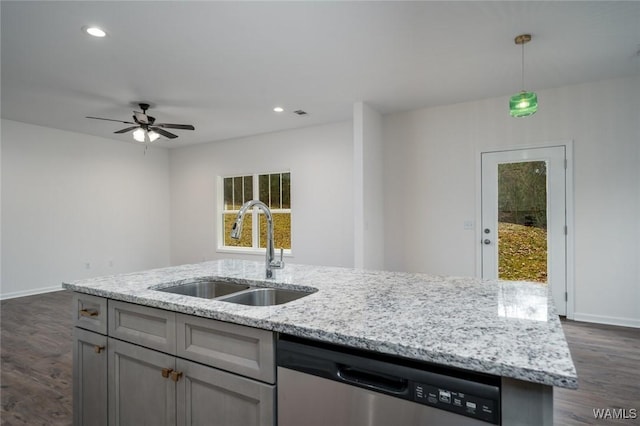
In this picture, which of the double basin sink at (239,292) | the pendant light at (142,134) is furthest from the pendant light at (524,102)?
the pendant light at (142,134)

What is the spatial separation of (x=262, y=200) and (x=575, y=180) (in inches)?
180

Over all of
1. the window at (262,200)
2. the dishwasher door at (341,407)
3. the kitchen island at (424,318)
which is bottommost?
the dishwasher door at (341,407)

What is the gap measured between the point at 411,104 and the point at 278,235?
3108 mm

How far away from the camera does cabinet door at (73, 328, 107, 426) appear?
155 cm

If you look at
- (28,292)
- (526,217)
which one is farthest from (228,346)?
(28,292)

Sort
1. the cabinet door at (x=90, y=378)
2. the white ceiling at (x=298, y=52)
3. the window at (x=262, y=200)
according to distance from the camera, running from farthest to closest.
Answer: the window at (x=262, y=200), the white ceiling at (x=298, y=52), the cabinet door at (x=90, y=378)

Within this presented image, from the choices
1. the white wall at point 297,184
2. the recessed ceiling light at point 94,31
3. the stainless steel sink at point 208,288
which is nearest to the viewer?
the stainless steel sink at point 208,288

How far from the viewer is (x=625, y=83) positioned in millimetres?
3617

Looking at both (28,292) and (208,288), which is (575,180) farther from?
(28,292)

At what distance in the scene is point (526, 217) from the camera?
13.4 ft

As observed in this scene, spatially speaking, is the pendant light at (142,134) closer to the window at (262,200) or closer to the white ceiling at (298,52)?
the white ceiling at (298,52)

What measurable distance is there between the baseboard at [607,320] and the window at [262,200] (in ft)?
13.3

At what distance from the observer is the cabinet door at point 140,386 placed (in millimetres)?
1321

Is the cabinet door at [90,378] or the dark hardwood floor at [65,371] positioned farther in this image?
the dark hardwood floor at [65,371]
